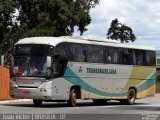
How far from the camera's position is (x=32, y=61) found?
25.7 meters

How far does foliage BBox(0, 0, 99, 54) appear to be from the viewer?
47781 millimetres

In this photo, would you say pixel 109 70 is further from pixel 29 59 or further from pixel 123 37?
pixel 123 37

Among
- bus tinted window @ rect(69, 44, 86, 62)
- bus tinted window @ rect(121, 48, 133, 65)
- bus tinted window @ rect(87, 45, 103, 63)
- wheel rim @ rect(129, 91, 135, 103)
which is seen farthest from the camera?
wheel rim @ rect(129, 91, 135, 103)

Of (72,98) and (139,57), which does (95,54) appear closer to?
(72,98)

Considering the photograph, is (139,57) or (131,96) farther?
(139,57)

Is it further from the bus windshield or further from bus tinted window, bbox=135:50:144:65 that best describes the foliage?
the bus windshield

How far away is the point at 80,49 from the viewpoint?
27797mm

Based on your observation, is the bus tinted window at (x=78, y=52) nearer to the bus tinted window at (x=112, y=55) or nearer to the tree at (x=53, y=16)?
the bus tinted window at (x=112, y=55)

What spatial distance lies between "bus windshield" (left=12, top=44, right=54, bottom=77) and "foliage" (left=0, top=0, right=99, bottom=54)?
20326 millimetres

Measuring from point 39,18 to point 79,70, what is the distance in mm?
21291

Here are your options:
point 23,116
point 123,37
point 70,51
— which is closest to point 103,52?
point 70,51

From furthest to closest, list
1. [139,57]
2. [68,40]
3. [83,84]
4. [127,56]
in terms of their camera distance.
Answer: [139,57] → [127,56] → [83,84] → [68,40]

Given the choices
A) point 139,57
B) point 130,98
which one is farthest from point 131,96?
point 139,57

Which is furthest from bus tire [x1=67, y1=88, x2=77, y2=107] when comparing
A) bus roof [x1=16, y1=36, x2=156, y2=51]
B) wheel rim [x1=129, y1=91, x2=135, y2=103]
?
wheel rim [x1=129, y1=91, x2=135, y2=103]
